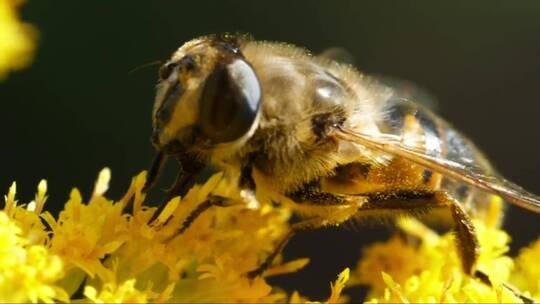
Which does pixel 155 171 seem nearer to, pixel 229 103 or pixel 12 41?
pixel 229 103

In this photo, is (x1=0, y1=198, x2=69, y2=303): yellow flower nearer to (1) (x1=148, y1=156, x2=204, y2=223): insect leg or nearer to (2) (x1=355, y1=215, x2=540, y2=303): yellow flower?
(1) (x1=148, y1=156, x2=204, y2=223): insect leg

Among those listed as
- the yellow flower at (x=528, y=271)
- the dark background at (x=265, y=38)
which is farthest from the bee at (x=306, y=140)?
the dark background at (x=265, y=38)

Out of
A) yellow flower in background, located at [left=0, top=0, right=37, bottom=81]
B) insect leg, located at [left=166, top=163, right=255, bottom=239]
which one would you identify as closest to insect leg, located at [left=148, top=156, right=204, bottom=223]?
insect leg, located at [left=166, top=163, right=255, bottom=239]

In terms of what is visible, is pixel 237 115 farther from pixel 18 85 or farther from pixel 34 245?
pixel 18 85

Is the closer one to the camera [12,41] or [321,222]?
[321,222]

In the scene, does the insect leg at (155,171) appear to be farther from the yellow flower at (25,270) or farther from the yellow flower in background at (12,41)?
the yellow flower in background at (12,41)

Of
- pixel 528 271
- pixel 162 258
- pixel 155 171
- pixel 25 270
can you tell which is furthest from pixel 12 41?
pixel 528 271
